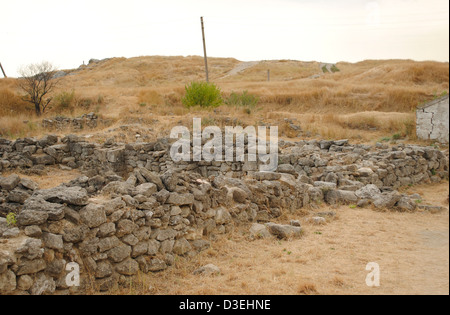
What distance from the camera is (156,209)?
4699 millimetres

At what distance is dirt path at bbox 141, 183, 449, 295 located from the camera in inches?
143

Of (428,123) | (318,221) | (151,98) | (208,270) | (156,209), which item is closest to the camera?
(208,270)

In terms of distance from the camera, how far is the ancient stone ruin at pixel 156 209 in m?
3.65

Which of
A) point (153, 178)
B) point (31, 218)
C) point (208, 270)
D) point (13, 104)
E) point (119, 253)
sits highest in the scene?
point (13, 104)

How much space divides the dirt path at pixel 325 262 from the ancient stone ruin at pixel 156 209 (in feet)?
0.94

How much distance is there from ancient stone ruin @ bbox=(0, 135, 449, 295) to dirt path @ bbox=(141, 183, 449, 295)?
286mm

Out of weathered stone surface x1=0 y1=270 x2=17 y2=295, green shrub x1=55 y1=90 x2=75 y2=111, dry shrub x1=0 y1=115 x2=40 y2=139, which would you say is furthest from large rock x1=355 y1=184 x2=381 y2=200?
green shrub x1=55 y1=90 x2=75 y2=111

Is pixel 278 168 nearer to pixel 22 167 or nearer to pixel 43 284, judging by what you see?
pixel 43 284

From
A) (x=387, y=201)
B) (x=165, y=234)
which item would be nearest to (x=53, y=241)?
(x=165, y=234)

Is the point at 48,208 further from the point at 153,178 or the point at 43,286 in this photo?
the point at 153,178

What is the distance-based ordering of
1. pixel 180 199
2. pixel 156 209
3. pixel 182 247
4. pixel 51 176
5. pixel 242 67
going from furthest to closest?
pixel 242 67 → pixel 51 176 → pixel 180 199 → pixel 182 247 → pixel 156 209

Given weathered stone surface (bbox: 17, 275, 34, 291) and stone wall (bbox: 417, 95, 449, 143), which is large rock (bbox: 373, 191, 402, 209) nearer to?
stone wall (bbox: 417, 95, 449, 143)

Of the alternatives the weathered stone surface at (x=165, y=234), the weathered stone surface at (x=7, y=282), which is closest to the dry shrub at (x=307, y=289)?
the weathered stone surface at (x=165, y=234)

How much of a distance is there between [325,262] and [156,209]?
88.3 inches
